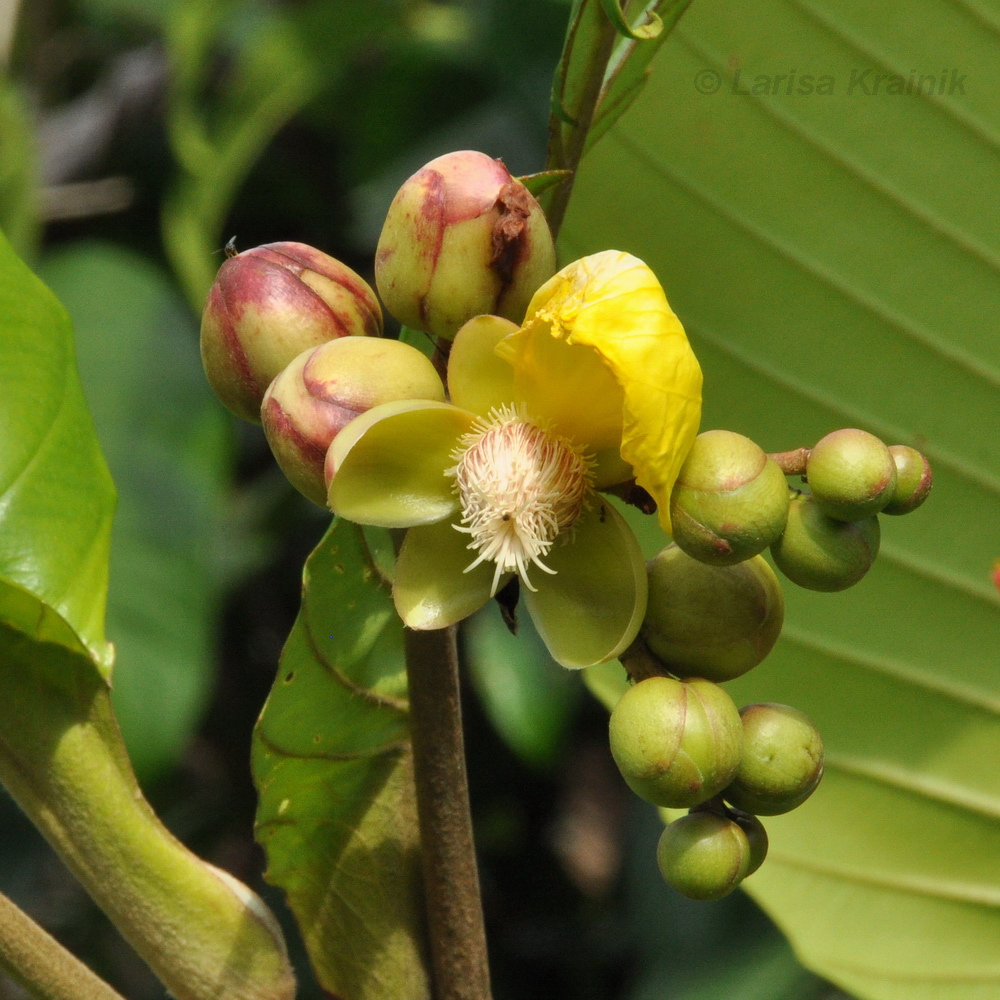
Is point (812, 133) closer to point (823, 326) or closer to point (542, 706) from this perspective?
point (823, 326)

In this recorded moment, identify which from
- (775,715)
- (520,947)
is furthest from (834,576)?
(520,947)

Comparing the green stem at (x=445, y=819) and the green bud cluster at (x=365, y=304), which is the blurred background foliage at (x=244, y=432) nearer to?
the green stem at (x=445, y=819)

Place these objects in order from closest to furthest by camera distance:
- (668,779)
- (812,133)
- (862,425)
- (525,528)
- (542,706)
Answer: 1. (668,779)
2. (525,528)
3. (812,133)
4. (862,425)
5. (542,706)

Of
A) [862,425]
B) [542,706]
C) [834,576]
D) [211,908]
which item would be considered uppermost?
[834,576]

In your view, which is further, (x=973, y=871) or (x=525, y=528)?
(x=973, y=871)

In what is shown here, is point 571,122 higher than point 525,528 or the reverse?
higher

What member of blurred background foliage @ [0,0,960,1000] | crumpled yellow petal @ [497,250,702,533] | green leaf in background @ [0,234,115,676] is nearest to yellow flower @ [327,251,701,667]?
crumpled yellow petal @ [497,250,702,533]

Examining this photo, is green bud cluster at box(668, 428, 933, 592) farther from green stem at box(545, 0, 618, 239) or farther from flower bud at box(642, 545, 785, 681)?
green stem at box(545, 0, 618, 239)
